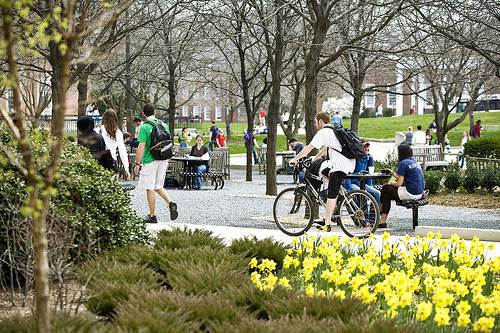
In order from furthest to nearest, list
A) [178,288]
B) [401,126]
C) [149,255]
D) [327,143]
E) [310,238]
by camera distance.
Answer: [401,126]
[327,143]
[310,238]
[149,255]
[178,288]

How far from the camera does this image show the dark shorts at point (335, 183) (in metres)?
8.26

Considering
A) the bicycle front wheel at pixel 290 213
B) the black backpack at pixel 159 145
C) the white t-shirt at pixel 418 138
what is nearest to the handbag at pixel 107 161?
the black backpack at pixel 159 145

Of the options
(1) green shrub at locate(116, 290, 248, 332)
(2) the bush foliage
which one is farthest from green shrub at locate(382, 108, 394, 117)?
(1) green shrub at locate(116, 290, 248, 332)

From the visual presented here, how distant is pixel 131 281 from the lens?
14.9ft

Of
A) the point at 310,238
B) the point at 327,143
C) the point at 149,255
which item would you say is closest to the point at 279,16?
the point at 327,143

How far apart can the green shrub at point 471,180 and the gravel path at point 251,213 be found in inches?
88.0

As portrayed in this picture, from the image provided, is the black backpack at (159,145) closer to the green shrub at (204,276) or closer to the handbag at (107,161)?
the handbag at (107,161)

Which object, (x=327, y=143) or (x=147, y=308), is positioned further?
(x=327, y=143)

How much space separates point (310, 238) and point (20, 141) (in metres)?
3.98

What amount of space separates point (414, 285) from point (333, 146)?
163 inches

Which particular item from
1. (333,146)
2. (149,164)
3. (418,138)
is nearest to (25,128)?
(333,146)

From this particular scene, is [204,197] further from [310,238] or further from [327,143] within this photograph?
[310,238]

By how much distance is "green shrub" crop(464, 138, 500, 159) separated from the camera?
20.7 metres

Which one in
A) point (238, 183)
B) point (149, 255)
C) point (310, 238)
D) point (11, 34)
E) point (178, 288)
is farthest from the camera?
point (238, 183)
